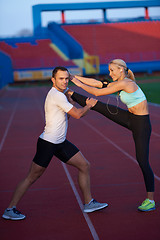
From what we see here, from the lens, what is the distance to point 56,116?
5.16 m

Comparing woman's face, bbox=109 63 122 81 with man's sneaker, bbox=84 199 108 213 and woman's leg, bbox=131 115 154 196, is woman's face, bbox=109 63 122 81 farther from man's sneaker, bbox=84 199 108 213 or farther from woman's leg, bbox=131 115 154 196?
man's sneaker, bbox=84 199 108 213

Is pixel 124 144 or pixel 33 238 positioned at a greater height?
pixel 33 238

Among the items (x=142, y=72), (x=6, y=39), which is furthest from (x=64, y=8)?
(x=142, y=72)

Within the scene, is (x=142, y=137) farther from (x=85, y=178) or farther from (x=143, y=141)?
(x=85, y=178)

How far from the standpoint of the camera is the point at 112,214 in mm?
5430

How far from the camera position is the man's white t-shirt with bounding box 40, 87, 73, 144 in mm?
5086

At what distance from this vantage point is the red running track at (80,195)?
16.0ft

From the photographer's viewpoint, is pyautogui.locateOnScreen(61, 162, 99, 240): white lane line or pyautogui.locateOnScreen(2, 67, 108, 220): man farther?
pyautogui.locateOnScreen(2, 67, 108, 220): man

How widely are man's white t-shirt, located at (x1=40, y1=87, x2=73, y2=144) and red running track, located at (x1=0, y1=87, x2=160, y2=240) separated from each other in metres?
0.98

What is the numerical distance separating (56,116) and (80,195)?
5.36 feet

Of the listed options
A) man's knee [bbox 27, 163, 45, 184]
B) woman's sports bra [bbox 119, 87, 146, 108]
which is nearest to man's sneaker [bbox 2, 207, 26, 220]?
man's knee [bbox 27, 163, 45, 184]

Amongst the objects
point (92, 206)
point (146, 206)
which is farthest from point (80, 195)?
point (146, 206)

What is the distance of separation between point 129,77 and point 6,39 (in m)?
52.7

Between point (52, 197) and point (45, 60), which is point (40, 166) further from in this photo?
point (45, 60)
